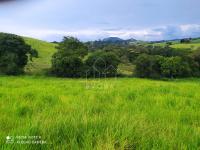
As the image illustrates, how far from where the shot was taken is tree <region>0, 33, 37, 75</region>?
1471 inches

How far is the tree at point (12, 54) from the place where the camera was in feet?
123

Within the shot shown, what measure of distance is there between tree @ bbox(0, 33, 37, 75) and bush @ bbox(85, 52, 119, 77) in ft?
29.3

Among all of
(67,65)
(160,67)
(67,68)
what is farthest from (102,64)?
(160,67)

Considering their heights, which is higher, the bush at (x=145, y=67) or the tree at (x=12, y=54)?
the tree at (x=12, y=54)

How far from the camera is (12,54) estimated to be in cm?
3838

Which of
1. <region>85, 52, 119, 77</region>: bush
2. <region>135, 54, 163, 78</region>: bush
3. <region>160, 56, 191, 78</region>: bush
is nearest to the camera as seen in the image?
<region>85, 52, 119, 77</region>: bush

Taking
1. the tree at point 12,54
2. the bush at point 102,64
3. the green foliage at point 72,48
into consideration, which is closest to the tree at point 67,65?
the green foliage at point 72,48

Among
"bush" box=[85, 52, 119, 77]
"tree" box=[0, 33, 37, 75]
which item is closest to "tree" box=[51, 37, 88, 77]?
"bush" box=[85, 52, 119, 77]

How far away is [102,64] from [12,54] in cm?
1401

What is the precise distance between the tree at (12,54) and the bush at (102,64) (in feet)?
29.3

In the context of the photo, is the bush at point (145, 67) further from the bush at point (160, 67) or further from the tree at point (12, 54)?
the tree at point (12, 54)

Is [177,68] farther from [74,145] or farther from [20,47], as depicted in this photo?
[74,145]

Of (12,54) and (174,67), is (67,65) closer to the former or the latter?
(12,54)

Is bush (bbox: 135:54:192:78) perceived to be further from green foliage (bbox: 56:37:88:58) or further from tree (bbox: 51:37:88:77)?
tree (bbox: 51:37:88:77)
